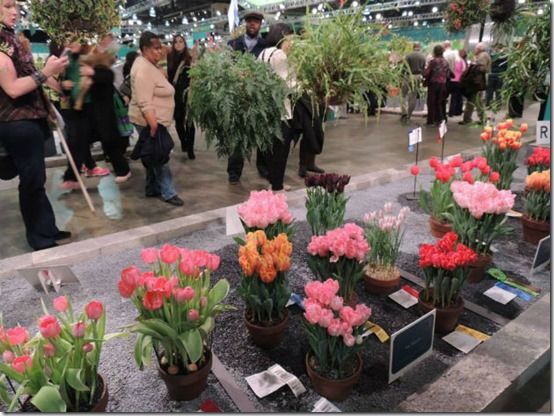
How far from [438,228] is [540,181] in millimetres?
615

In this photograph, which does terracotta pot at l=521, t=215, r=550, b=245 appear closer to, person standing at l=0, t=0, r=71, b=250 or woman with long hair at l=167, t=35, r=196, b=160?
person standing at l=0, t=0, r=71, b=250

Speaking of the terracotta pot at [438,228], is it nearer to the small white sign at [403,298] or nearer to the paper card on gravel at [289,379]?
the small white sign at [403,298]

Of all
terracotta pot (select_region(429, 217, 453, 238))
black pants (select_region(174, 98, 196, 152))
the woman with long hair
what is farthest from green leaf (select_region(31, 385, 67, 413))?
black pants (select_region(174, 98, 196, 152))

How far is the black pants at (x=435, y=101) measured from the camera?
698 cm

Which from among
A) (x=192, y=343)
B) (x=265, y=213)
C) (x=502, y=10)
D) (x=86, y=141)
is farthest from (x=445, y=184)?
(x=502, y=10)

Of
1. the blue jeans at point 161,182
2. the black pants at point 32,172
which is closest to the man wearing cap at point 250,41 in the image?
the blue jeans at point 161,182

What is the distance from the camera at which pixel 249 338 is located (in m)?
1.64

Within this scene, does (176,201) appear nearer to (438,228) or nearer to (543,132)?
(438,228)

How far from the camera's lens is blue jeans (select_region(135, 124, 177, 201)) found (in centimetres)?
337

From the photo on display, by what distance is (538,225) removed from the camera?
238 centimetres

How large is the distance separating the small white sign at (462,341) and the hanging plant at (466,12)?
5.70 m

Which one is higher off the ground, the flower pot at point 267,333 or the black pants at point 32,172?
the black pants at point 32,172

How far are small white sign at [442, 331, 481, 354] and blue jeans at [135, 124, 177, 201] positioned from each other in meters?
2.46

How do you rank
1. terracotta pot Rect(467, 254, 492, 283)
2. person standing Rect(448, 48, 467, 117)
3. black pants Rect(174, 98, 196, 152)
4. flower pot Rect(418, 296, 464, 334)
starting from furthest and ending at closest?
person standing Rect(448, 48, 467, 117), black pants Rect(174, 98, 196, 152), terracotta pot Rect(467, 254, 492, 283), flower pot Rect(418, 296, 464, 334)
